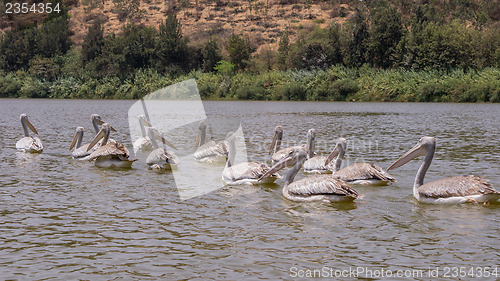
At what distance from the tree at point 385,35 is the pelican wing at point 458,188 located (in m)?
56.1

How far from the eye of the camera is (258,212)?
8758 mm

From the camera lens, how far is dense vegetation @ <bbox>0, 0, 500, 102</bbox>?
56281 millimetres

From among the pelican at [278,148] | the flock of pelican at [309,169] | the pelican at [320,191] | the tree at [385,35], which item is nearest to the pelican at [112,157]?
the flock of pelican at [309,169]

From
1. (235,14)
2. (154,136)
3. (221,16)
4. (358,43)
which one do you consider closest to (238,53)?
(358,43)

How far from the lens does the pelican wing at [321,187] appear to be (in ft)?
30.1

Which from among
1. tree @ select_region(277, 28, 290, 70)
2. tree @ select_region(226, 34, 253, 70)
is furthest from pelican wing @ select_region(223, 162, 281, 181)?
tree @ select_region(226, 34, 253, 70)

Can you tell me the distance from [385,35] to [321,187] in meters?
57.2

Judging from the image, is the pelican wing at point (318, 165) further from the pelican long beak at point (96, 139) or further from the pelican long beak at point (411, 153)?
the pelican long beak at point (96, 139)

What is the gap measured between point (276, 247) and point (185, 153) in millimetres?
9329

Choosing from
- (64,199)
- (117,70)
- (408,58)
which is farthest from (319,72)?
(64,199)

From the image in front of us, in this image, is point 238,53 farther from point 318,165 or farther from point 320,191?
point 320,191

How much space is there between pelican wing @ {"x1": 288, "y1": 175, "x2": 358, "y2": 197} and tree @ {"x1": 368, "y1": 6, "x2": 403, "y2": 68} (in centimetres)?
5650

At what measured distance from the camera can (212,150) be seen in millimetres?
14133

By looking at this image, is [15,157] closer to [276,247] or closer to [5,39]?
[276,247]
